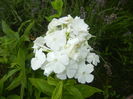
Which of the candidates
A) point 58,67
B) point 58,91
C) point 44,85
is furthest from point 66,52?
point 44,85

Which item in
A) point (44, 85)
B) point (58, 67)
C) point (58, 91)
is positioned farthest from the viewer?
point (44, 85)

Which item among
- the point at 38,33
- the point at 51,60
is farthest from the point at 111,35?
the point at 51,60

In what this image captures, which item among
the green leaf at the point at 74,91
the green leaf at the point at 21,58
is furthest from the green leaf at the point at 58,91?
the green leaf at the point at 21,58

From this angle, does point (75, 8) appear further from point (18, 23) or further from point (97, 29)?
point (18, 23)

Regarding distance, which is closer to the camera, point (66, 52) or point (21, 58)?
point (66, 52)

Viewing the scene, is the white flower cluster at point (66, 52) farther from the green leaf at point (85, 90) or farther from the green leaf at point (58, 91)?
the green leaf at point (85, 90)

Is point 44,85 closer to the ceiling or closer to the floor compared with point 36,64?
closer to the floor

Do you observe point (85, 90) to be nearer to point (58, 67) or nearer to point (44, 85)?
point (44, 85)

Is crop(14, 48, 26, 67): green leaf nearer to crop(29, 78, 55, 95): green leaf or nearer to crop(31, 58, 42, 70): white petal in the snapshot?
crop(29, 78, 55, 95): green leaf

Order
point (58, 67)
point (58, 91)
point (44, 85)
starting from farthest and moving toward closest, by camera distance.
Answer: point (44, 85), point (58, 91), point (58, 67)
